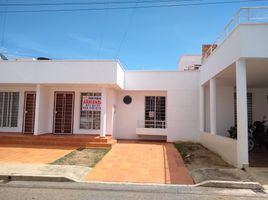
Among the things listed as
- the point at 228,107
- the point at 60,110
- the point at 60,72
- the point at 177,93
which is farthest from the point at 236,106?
the point at 60,110

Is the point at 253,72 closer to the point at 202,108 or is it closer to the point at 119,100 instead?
the point at 202,108

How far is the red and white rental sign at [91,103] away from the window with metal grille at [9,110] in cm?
374

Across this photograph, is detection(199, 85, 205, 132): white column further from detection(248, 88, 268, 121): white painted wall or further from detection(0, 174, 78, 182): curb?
detection(0, 174, 78, 182): curb

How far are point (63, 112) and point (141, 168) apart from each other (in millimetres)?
7111

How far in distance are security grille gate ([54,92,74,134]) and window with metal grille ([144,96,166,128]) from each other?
4.18m

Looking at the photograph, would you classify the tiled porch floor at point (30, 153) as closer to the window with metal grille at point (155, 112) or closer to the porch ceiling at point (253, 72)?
the window with metal grille at point (155, 112)

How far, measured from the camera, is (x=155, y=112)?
14.0 meters

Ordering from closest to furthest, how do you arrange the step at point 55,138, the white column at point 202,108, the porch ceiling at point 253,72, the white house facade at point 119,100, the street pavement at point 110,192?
the street pavement at point 110,192 < the porch ceiling at point 253,72 < the step at point 55,138 < the white house facade at point 119,100 < the white column at point 202,108

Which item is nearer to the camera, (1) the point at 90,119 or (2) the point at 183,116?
(1) the point at 90,119

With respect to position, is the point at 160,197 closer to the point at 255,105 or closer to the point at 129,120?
the point at 129,120

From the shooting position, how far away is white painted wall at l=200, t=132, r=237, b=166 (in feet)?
24.8

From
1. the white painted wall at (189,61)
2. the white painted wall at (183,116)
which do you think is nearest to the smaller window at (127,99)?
the white painted wall at (183,116)

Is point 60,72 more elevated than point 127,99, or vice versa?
point 60,72

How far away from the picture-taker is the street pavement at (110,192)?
4.82 meters
